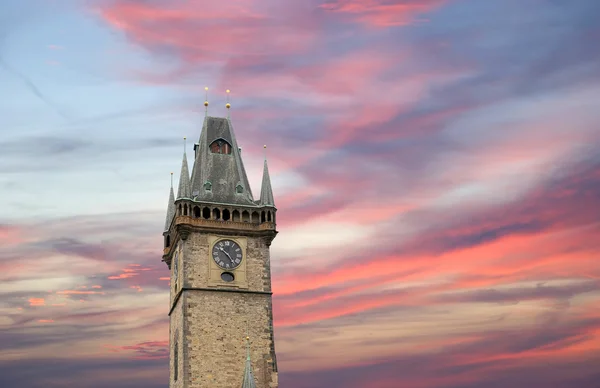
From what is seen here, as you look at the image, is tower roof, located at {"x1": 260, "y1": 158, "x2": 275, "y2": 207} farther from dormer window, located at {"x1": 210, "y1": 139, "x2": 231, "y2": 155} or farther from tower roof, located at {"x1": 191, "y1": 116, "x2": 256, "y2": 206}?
dormer window, located at {"x1": 210, "y1": 139, "x2": 231, "y2": 155}

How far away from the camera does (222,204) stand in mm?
78375

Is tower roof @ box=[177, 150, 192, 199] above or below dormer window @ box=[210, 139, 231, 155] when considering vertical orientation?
below

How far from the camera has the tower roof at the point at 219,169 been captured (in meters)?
79.7

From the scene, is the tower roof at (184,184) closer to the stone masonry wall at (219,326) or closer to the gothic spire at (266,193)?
the stone masonry wall at (219,326)

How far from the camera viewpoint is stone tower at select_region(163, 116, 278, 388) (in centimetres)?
7244

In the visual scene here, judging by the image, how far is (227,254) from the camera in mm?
76812

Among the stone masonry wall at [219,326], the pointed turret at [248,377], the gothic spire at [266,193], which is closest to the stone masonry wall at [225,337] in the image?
the stone masonry wall at [219,326]

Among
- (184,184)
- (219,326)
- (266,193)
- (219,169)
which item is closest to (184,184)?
(184,184)

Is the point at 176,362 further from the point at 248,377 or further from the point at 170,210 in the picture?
the point at 170,210

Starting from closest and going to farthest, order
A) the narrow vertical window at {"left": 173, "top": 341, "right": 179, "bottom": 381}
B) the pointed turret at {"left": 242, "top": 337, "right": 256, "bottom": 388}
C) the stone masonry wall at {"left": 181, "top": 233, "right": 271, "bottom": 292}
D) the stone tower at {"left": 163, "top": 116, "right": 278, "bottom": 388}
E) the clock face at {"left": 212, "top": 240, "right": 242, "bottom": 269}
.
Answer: the pointed turret at {"left": 242, "top": 337, "right": 256, "bottom": 388}
the stone tower at {"left": 163, "top": 116, "right": 278, "bottom": 388}
the stone masonry wall at {"left": 181, "top": 233, "right": 271, "bottom": 292}
the narrow vertical window at {"left": 173, "top": 341, "right": 179, "bottom": 381}
the clock face at {"left": 212, "top": 240, "right": 242, "bottom": 269}

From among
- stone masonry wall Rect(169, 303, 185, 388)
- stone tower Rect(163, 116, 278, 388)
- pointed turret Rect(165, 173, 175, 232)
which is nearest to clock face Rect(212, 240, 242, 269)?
stone tower Rect(163, 116, 278, 388)

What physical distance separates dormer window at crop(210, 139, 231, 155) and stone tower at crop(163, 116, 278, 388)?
685 mm

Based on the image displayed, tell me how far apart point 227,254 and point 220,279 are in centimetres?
262

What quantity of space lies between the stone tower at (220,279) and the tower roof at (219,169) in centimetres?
10
